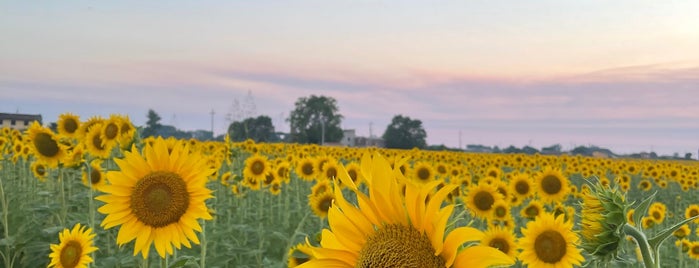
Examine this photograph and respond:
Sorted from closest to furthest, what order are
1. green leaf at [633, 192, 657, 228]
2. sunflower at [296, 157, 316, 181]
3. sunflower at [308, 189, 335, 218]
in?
green leaf at [633, 192, 657, 228], sunflower at [308, 189, 335, 218], sunflower at [296, 157, 316, 181]

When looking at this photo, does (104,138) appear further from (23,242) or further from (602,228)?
(602,228)

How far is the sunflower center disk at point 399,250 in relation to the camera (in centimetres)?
134

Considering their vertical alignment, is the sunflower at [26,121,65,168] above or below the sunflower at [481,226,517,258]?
above

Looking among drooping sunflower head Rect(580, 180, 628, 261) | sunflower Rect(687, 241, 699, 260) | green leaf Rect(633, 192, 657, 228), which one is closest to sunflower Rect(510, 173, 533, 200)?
sunflower Rect(687, 241, 699, 260)

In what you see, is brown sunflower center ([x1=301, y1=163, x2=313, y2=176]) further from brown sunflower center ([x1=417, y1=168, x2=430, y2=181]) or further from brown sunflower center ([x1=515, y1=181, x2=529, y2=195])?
brown sunflower center ([x1=515, y1=181, x2=529, y2=195])

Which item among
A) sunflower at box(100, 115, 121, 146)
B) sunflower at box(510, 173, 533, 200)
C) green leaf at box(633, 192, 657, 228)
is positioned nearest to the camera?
green leaf at box(633, 192, 657, 228)

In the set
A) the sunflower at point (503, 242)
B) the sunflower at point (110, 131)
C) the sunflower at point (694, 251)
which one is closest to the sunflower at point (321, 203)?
the sunflower at point (503, 242)

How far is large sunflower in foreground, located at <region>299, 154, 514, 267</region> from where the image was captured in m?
1.31

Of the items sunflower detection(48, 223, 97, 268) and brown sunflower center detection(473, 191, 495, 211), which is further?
brown sunflower center detection(473, 191, 495, 211)

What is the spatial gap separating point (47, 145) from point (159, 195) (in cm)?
408

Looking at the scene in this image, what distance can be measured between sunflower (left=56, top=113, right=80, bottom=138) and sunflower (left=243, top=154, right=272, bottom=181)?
9.34 ft

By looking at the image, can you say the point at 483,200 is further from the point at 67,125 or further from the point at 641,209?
the point at 641,209

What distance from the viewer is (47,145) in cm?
659

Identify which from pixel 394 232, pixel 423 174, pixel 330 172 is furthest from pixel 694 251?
pixel 394 232
